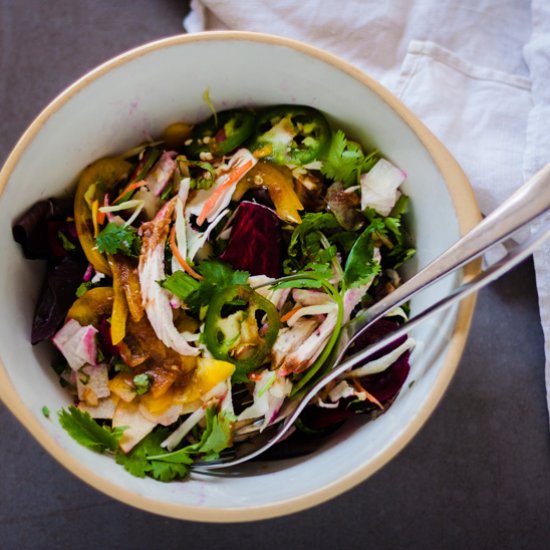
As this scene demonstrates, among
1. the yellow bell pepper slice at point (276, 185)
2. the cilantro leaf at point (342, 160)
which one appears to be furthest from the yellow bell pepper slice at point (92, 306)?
the cilantro leaf at point (342, 160)

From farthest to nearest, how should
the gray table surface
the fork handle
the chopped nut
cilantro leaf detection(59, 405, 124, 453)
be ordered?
the gray table surface < the chopped nut < cilantro leaf detection(59, 405, 124, 453) < the fork handle

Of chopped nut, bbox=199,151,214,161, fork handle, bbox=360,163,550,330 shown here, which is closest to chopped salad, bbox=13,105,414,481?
chopped nut, bbox=199,151,214,161

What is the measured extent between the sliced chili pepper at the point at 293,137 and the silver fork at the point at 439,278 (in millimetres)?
230

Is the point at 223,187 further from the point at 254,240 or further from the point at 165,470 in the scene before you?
the point at 165,470

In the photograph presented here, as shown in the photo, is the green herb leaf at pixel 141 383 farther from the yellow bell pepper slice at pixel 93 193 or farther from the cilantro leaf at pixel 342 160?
the cilantro leaf at pixel 342 160

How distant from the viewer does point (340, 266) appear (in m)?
0.89

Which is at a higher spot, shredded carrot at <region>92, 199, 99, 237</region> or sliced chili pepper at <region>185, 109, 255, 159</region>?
sliced chili pepper at <region>185, 109, 255, 159</region>

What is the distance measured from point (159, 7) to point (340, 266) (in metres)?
0.61

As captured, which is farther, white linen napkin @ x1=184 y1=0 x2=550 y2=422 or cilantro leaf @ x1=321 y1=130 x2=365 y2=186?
white linen napkin @ x1=184 y1=0 x2=550 y2=422

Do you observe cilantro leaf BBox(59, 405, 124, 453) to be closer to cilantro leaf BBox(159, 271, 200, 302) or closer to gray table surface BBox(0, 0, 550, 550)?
cilantro leaf BBox(159, 271, 200, 302)

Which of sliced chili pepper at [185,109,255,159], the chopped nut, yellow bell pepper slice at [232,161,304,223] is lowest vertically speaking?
yellow bell pepper slice at [232,161,304,223]

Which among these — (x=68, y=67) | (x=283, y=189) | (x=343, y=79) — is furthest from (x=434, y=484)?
(x=68, y=67)

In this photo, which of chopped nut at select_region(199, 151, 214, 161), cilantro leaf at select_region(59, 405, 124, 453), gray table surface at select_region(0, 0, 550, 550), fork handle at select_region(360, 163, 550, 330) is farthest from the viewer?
gray table surface at select_region(0, 0, 550, 550)

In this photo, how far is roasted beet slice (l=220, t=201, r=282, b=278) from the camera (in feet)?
2.88
